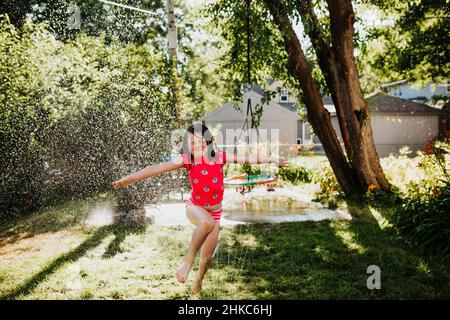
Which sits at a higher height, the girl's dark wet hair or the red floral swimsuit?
the girl's dark wet hair

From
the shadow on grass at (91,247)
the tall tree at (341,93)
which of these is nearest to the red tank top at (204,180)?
the shadow on grass at (91,247)

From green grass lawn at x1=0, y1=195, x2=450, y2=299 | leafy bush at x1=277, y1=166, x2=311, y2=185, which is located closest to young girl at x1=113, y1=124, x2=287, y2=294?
green grass lawn at x1=0, y1=195, x2=450, y2=299

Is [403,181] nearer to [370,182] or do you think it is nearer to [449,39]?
[370,182]

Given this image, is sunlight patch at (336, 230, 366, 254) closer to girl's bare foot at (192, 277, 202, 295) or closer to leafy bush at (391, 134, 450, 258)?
leafy bush at (391, 134, 450, 258)

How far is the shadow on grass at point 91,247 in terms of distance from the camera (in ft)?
13.9

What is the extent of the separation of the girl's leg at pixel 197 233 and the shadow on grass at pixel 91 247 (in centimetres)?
170

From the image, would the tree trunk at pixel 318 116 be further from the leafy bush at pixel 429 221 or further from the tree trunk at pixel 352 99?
the leafy bush at pixel 429 221

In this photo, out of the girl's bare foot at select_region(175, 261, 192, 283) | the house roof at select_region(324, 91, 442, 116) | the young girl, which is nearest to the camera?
the girl's bare foot at select_region(175, 261, 192, 283)

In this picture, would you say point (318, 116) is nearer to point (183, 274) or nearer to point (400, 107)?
point (183, 274)

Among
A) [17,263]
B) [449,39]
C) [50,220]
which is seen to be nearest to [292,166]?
[449,39]

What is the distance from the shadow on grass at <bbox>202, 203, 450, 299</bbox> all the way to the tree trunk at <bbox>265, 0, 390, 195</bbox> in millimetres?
1981

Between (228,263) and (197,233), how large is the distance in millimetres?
1477

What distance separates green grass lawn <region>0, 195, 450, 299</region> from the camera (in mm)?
3945
